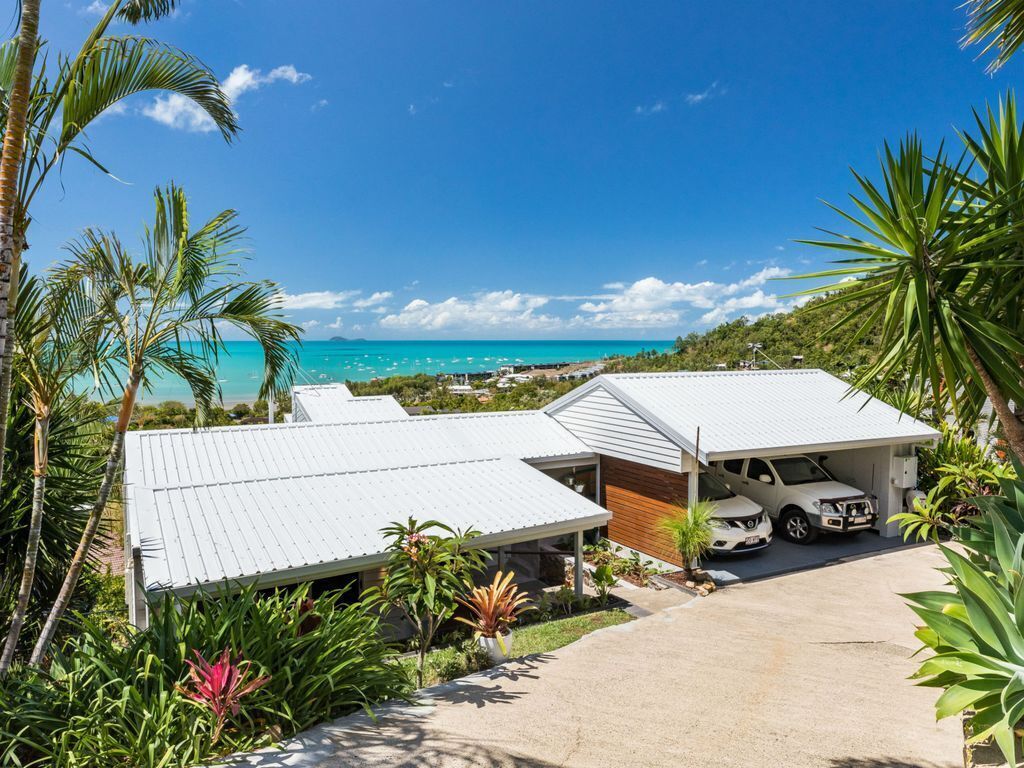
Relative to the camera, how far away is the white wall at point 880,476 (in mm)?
12133

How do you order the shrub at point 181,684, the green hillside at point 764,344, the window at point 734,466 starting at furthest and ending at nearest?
1. the green hillside at point 764,344
2. the window at point 734,466
3. the shrub at point 181,684

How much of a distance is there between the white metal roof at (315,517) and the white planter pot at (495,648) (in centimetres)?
160

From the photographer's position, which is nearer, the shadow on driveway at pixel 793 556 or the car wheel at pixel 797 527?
the shadow on driveway at pixel 793 556

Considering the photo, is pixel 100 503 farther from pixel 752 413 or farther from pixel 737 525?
pixel 752 413

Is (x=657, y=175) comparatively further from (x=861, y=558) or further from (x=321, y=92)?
(x=861, y=558)

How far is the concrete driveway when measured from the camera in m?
3.75

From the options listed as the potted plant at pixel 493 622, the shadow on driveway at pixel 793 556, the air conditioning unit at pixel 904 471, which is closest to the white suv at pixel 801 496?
the shadow on driveway at pixel 793 556

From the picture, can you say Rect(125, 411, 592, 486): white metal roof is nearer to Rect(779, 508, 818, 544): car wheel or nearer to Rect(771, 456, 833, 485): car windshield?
Rect(771, 456, 833, 485): car windshield

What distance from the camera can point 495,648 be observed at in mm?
6004

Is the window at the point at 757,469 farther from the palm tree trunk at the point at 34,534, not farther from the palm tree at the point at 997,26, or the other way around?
the palm tree trunk at the point at 34,534

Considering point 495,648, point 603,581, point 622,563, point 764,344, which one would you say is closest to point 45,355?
point 495,648

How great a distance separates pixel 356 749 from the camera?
11.7 feet

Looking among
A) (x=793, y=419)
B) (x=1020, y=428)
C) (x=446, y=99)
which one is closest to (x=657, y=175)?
(x=446, y=99)

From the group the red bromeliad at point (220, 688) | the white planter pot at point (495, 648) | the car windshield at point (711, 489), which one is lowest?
the white planter pot at point (495, 648)
